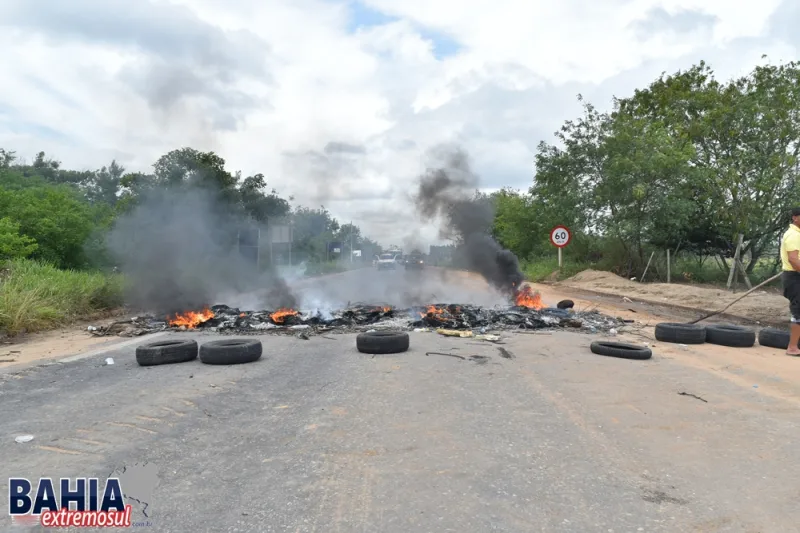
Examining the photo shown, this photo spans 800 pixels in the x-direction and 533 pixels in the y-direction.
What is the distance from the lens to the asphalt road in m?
2.89

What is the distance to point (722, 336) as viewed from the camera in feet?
27.6

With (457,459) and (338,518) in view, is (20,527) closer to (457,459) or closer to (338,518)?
(338,518)

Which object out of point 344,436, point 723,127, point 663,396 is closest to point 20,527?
point 344,436

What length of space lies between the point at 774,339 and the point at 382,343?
6.33 metres

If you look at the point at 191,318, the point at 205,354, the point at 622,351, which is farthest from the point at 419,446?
the point at 191,318

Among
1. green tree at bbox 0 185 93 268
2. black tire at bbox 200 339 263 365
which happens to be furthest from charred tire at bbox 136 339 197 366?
green tree at bbox 0 185 93 268

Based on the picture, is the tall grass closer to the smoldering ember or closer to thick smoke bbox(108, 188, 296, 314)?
thick smoke bbox(108, 188, 296, 314)

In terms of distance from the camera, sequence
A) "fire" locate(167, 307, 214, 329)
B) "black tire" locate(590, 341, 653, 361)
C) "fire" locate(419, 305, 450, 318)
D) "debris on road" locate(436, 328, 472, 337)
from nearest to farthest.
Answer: "black tire" locate(590, 341, 653, 361)
"debris on road" locate(436, 328, 472, 337)
"fire" locate(167, 307, 214, 329)
"fire" locate(419, 305, 450, 318)

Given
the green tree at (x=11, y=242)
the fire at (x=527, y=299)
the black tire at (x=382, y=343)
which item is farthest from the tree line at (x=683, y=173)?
the green tree at (x=11, y=242)

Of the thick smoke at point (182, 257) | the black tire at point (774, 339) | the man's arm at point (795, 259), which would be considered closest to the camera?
the man's arm at point (795, 259)

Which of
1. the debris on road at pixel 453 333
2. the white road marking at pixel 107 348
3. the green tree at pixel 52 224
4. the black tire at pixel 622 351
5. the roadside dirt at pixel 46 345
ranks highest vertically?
the green tree at pixel 52 224

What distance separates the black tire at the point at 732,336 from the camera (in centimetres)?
827

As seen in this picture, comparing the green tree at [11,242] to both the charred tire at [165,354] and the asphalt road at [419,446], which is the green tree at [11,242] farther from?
the charred tire at [165,354]

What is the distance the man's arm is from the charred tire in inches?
348
